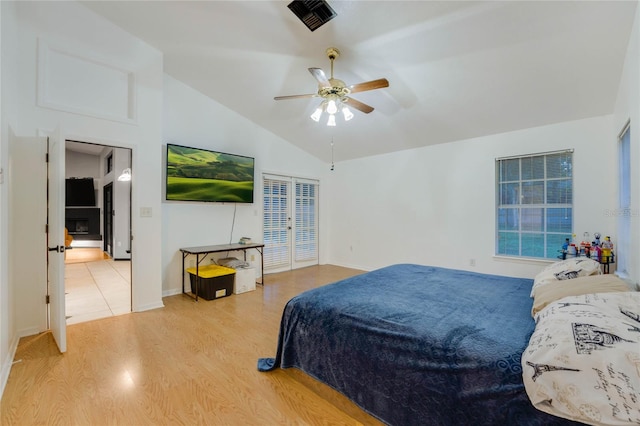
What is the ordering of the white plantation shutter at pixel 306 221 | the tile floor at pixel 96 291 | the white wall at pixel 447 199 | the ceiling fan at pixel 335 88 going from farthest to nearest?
the white plantation shutter at pixel 306 221 < the white wall at pixel 447 199 < the tile floor at pixel 96 291 < the ceiling fan at pixel 335 88

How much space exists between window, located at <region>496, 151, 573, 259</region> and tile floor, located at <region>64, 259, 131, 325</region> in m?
5.44

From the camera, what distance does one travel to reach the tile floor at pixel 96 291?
335 centimetres

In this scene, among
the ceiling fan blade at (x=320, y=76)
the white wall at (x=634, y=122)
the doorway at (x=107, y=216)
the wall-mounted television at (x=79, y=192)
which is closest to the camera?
the white wall at (x=634, y=122)

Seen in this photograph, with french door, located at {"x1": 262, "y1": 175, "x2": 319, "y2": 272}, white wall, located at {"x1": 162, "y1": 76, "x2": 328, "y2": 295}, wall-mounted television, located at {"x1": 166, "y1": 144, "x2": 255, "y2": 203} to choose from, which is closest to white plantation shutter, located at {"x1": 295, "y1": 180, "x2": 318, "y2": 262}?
french door, located at {"x1": 262, "y1": 175, "x2": 319, "y2": 272}

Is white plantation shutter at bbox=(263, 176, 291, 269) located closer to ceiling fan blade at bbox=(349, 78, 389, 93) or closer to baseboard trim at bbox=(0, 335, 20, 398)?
ceiling fan blade at bbox=(349, 78, 389, 93)

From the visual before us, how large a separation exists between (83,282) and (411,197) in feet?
19.2

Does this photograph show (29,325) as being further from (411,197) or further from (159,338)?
(411,197)

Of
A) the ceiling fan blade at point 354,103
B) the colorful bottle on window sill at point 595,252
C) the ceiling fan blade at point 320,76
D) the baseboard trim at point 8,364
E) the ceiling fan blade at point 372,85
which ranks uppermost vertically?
the ceiling fan blade at point 320,76

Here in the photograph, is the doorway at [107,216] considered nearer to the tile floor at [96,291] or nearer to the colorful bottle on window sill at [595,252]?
the tile floor at [96,291]

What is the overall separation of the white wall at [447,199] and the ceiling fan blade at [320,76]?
116 inches

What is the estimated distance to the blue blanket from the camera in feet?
4.07

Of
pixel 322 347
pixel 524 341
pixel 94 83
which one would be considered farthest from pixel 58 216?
pixel 524 341

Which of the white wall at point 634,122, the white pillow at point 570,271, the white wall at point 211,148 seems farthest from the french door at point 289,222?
the white wall at point 634,122

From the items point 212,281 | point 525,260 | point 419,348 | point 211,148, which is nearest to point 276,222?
point 211,148
